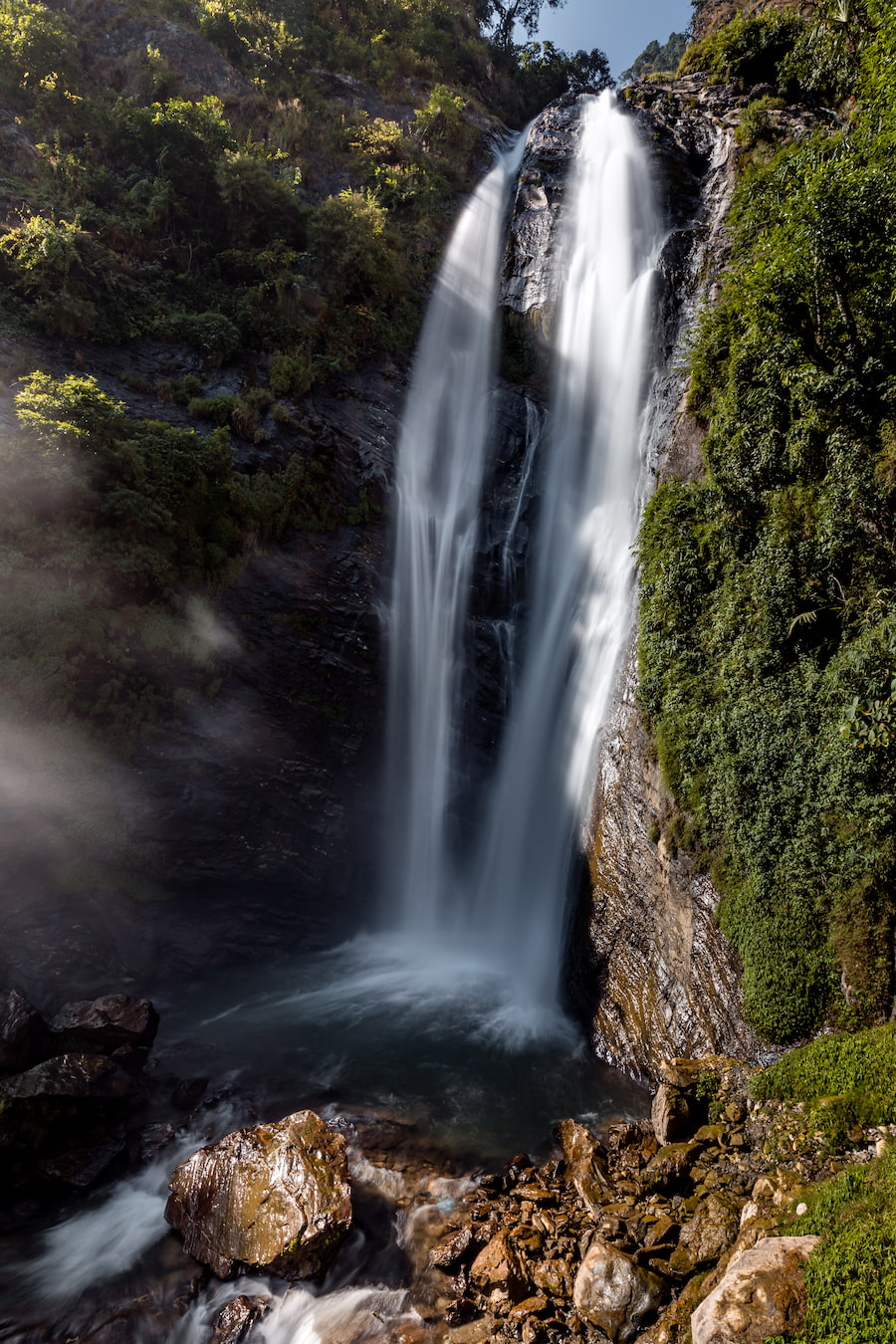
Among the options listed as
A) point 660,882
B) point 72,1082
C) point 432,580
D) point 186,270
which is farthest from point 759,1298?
point 186,270

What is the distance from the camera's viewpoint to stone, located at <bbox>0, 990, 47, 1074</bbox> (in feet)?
30.2

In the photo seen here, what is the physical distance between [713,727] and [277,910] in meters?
11.3

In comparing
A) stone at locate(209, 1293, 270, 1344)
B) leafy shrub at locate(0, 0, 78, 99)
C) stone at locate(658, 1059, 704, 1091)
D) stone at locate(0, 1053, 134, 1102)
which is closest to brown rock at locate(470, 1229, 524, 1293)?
stone at locate(209, 1293, 270, 1344)

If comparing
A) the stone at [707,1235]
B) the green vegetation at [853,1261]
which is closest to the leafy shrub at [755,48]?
the green vegetation at [853,1261]

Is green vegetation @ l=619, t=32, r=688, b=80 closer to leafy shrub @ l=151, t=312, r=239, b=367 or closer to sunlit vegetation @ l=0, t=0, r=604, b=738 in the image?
sunlit vegetation @ l=0, t=0, r=604, b=738

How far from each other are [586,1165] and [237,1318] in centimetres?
416

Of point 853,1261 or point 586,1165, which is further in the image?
point 586,1165

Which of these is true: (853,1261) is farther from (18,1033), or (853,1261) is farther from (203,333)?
(203,333)

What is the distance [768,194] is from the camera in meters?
12.0

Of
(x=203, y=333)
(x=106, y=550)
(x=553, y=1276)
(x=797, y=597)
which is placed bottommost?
(x=553, y=1276)

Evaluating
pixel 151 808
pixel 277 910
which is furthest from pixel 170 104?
pixel 277 910

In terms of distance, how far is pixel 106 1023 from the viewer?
10305 millimetres

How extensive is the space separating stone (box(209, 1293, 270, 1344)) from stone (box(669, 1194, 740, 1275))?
4414 millimetres

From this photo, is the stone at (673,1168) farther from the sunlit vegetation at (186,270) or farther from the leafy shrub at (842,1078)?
the sunlit vegetation at (186,270)
